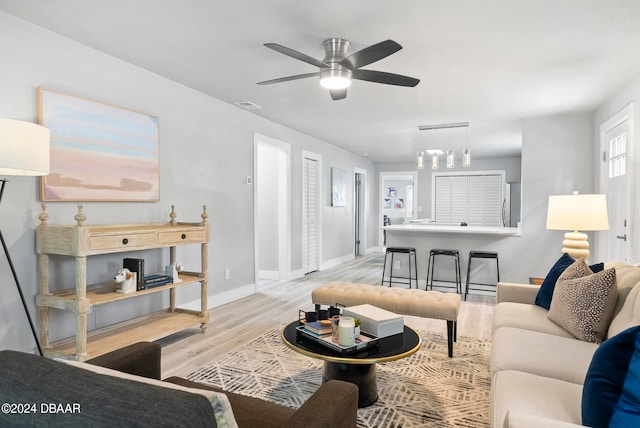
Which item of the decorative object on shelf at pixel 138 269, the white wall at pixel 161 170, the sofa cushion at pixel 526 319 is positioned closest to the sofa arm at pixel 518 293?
the sofa cushion at pixel 526 319

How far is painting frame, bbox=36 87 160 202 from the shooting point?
2.83 metres

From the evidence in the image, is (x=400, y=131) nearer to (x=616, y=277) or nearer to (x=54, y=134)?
(x=616, y=277)

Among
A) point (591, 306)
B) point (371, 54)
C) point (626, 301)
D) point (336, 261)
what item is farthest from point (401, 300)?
point (336, 261)

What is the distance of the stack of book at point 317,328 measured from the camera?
7.39 ft

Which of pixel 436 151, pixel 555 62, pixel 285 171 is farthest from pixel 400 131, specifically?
pixel 555 62

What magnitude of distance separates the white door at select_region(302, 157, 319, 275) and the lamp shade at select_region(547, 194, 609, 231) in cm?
382

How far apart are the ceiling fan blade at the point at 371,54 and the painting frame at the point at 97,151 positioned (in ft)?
6.59

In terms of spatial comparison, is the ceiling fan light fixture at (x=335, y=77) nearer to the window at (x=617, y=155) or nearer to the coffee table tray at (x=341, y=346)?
the coffee table tray at (x=341, y=346)

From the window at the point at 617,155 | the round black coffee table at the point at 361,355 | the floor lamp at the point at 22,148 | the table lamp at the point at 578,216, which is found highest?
the window at the point at 617,155

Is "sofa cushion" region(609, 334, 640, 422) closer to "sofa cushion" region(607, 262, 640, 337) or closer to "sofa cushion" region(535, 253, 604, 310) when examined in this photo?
"sofa cushion" region(607, 262, 640, 337)

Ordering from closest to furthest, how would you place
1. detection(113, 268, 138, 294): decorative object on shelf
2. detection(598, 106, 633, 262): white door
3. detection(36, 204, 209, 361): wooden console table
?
detection(36, 204, 209, 361): wooden console table, detection(113, 268, 138, 294): decorative object on shelf, detection(598, 106, 633, 262): white door

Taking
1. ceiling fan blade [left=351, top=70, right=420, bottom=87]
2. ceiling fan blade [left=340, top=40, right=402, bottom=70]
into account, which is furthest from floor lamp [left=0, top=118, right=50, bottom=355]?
ceiling fan blade [left=351, top=70, right=420, bottom=87]

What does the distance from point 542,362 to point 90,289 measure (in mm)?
3089

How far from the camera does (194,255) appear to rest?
4219mm
